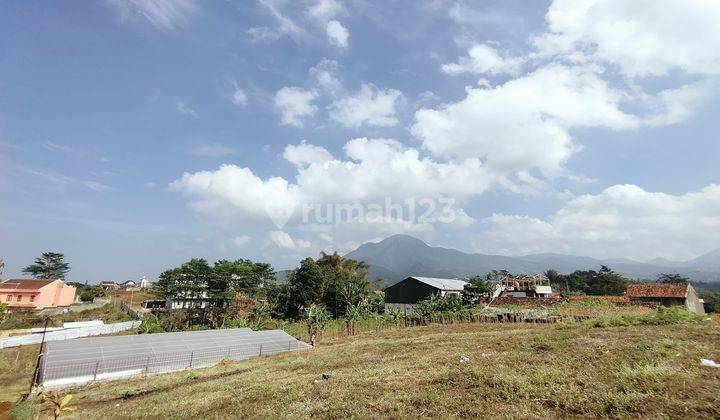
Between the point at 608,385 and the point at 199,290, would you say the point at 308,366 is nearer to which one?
the point at 608,385

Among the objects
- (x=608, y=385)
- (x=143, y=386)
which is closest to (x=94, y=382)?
(x=143, y=386)

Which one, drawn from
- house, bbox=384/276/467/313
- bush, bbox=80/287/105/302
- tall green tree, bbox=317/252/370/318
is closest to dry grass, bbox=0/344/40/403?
tall green tree, bbox=317/252/370/318

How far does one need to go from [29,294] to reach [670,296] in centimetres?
10277

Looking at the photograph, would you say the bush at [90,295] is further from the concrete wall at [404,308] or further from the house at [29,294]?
the concrete wall at [404,308]

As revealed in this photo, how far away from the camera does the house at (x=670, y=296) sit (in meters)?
48.2

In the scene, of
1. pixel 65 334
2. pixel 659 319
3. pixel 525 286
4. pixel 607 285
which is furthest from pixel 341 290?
pixel 607 285

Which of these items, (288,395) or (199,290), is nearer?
(288,395)

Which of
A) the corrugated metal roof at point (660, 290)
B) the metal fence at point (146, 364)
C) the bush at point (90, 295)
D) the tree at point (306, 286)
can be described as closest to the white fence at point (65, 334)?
the metal fence at point (146, 364)

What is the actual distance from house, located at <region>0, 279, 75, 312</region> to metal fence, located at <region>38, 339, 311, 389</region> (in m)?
59.5

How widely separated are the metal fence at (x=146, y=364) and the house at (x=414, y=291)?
3307 centimetres

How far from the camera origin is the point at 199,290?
169 ft

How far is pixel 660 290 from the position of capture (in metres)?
51.5

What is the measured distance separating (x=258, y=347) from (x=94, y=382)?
1039cm

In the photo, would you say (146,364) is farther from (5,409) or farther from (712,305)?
(712,305)
